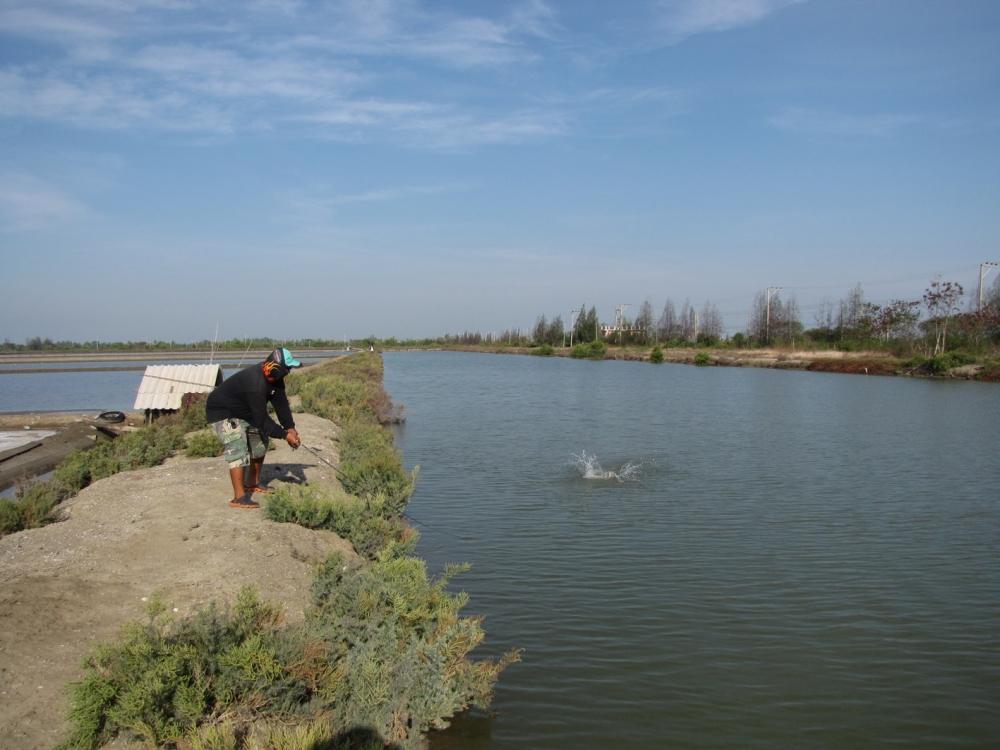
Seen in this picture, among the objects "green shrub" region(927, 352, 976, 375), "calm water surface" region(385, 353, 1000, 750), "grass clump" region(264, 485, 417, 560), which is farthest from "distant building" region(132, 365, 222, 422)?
"green shrub" region(927, 352, 976, 375)

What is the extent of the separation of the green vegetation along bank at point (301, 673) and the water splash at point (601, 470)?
8435mm

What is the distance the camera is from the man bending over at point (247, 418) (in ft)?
26.1

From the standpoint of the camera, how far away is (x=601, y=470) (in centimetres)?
1452

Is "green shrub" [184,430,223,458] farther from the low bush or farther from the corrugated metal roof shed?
the corrugated metal roof shed

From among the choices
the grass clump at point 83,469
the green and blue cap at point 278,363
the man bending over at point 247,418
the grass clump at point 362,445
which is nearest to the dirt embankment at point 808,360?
the grass clump at point 362,445

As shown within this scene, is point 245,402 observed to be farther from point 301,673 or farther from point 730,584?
point 730,584

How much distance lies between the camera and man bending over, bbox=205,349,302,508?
7.97 m

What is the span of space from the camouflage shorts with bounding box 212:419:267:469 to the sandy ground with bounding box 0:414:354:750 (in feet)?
1.69

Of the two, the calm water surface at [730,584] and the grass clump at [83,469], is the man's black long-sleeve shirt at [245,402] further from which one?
the calm water surface at [730,584]

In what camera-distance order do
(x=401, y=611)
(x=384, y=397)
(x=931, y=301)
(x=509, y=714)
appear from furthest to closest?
(x=931, y=301) → (x=384, y=397) → (x=509, y=714) → (x=401, y=611)

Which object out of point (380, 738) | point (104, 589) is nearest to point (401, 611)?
point (380, 738)

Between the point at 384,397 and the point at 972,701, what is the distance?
65.3 feet

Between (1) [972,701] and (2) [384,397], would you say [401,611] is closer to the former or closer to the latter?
(1) [972,701]

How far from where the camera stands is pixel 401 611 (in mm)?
4984
